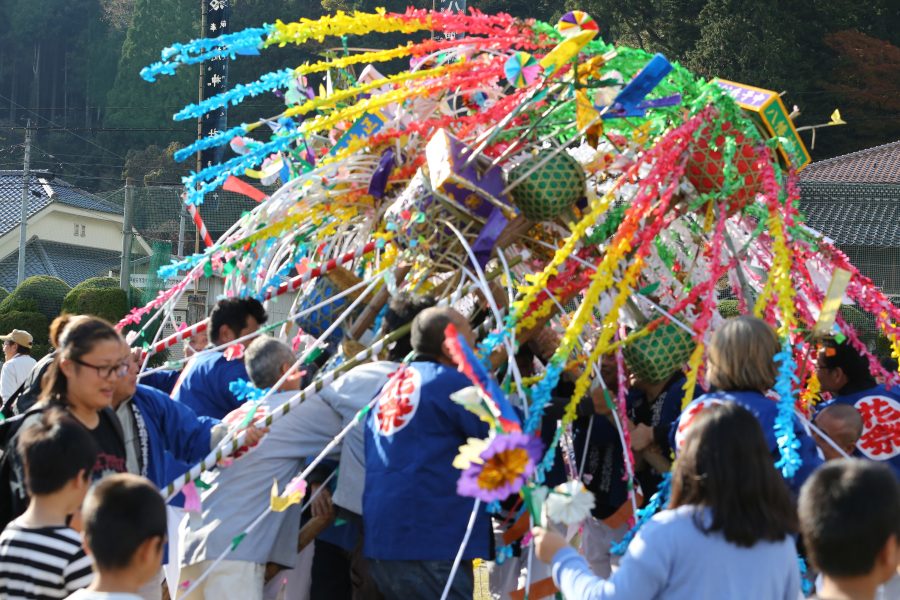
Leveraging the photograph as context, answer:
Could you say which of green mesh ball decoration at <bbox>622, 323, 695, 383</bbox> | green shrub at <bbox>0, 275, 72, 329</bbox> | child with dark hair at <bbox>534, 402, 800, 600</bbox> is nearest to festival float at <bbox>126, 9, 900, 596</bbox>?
green mesh ball decoration at <bbox>622, 323, 695, 383</bbox>

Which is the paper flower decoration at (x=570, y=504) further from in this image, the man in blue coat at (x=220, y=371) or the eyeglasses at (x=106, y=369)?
the man in blue coat at (x=220, y=371)

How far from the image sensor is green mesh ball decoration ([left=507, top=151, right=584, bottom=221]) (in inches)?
170

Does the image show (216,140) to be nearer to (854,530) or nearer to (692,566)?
(692,566)

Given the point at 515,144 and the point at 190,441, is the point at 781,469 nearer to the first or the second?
the point at 515,144

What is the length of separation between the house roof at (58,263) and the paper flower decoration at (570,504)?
Result: 2893 centimetres

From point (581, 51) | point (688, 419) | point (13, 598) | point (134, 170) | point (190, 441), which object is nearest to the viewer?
point (13, 598)

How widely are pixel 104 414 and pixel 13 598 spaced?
2.61ft

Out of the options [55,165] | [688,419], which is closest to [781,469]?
[688,419]

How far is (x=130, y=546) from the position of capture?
274cm

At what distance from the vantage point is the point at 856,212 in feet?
52.7

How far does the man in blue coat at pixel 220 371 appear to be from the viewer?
16.3 ft

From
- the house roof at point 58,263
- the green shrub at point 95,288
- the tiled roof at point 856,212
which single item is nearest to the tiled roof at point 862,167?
the tiled roof at point 856,212

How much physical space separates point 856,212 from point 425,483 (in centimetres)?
1340

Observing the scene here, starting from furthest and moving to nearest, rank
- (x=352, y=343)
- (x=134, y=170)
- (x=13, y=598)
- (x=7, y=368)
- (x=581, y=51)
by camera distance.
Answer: (x=134, y=170), (x=7, y=368), (x=352, y=343), (x=581, y=51), (x=13, y=598)
